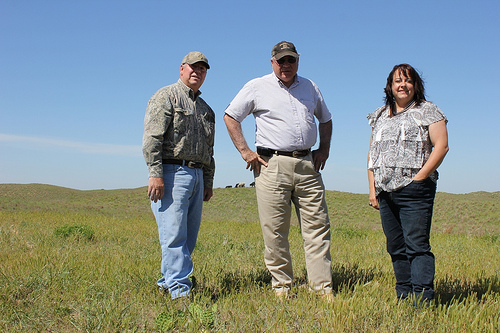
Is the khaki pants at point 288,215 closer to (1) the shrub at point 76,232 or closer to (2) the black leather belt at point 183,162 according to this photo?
(2) the black leather belt at point 183,162

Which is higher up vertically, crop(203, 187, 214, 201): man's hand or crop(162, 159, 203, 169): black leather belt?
crop(162, 159, 203, 169): black leather belt

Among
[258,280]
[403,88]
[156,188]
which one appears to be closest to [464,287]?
[258,280]

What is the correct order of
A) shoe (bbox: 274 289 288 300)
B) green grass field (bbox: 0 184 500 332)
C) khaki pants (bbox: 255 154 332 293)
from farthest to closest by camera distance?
khaki pants (bbox: 255 154 332 293)
shoe (bbox: 274 289 288 300)
green grass field (bbox: 0 184 500 332)

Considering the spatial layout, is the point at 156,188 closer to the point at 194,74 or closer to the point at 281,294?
the point at 194,74

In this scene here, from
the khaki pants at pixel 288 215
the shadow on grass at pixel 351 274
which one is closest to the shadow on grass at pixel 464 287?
the shadow on grass at pixel 351 274

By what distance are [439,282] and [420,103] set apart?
7.65 ft

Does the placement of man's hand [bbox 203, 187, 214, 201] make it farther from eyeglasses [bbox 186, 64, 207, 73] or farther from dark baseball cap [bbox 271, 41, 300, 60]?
dark baseball cap [bbox 271, 41, 300, 60]

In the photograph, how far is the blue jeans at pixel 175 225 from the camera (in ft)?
13.1

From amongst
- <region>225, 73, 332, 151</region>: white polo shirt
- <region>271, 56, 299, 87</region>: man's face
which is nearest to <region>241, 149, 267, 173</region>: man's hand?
<region>225, 73, 332, 151</region>: white polo shirt

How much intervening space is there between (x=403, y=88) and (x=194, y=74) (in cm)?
205

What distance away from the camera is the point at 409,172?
3785 millimetres

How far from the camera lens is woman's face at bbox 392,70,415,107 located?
3945 mm

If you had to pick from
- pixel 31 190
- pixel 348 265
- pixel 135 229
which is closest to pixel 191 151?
pixel 348 265

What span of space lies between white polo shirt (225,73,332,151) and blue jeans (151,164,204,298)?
86 centimetres
